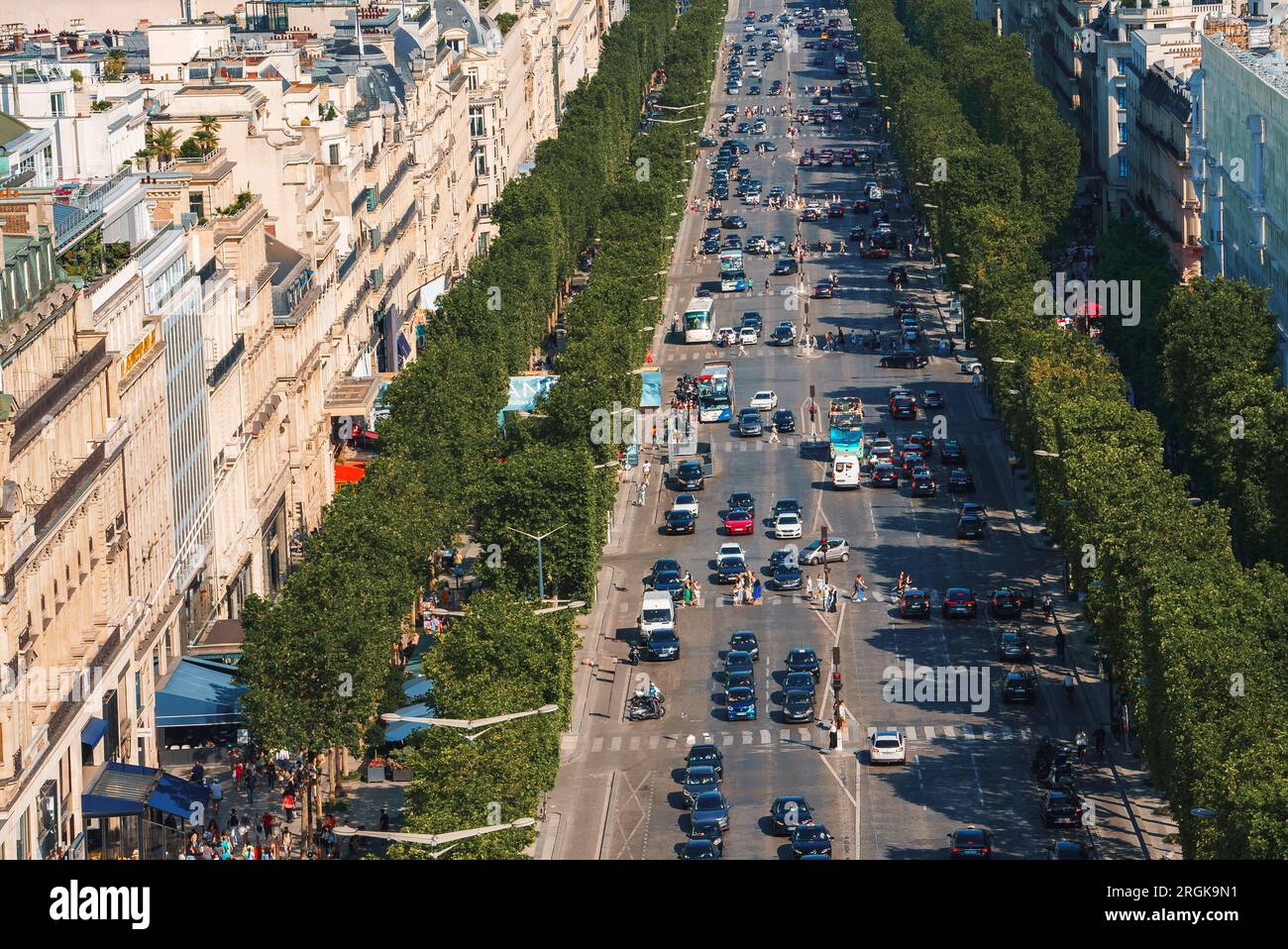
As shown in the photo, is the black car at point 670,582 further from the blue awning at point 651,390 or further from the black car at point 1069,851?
the black car at point 1069,851

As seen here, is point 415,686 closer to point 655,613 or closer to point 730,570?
point 655,613

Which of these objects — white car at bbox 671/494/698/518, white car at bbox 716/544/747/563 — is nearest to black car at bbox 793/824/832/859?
white car at bbox 716/544/747/563

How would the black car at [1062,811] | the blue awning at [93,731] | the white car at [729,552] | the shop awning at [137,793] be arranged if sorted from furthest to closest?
the white car at [729,552] < the black car at [1062,811] < the blue awning at [93,731] < the shop awning at [137,793]

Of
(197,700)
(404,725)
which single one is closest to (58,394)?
(197,700)

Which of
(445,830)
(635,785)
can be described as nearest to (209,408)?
(635,785)

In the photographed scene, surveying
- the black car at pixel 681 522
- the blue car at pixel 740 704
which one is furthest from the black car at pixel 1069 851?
the black car at pixel 681 522

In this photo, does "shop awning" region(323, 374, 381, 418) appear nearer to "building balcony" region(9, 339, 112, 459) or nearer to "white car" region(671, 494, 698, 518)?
"white car" region(671, 494, 698, 518)
